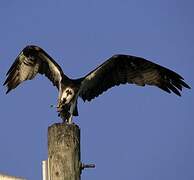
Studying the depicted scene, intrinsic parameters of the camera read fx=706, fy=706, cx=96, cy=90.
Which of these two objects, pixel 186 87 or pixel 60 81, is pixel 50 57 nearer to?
pixel 60 81

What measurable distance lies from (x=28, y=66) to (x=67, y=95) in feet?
7.33

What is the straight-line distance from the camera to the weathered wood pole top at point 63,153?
6359 mm

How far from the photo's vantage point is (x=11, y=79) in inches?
429

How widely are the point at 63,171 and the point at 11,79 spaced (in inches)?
187

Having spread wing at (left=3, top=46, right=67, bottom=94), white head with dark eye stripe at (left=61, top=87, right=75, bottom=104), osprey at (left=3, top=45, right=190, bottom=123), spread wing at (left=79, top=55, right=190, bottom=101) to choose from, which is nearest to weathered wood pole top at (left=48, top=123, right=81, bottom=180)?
white head with dark eye stripe at (left=61, top=87, right=75, bottom=104)

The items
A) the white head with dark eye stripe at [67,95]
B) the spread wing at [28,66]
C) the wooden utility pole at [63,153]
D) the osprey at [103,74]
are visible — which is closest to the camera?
the wooden utility pole at [63,153]

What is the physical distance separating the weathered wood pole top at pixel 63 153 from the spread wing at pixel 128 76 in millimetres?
3240

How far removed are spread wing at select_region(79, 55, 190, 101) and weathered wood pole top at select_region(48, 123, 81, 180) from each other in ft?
10.6

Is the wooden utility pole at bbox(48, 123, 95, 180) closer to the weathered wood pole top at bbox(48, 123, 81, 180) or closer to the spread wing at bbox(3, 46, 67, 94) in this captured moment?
the weathered wood pole top at bbox(48, 123, 81, 180)

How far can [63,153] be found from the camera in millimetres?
6398

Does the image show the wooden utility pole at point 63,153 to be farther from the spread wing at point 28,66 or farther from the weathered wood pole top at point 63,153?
the spread wing at point 28,66

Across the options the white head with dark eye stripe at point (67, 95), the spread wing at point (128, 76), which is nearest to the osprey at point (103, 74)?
the spread wing at point (128, 76)

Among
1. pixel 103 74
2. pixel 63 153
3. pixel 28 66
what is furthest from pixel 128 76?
pixel 63 153

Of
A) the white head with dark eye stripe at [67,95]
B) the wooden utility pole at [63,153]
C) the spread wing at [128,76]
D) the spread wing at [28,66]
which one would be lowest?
the wooden utility pole at [63,153]
